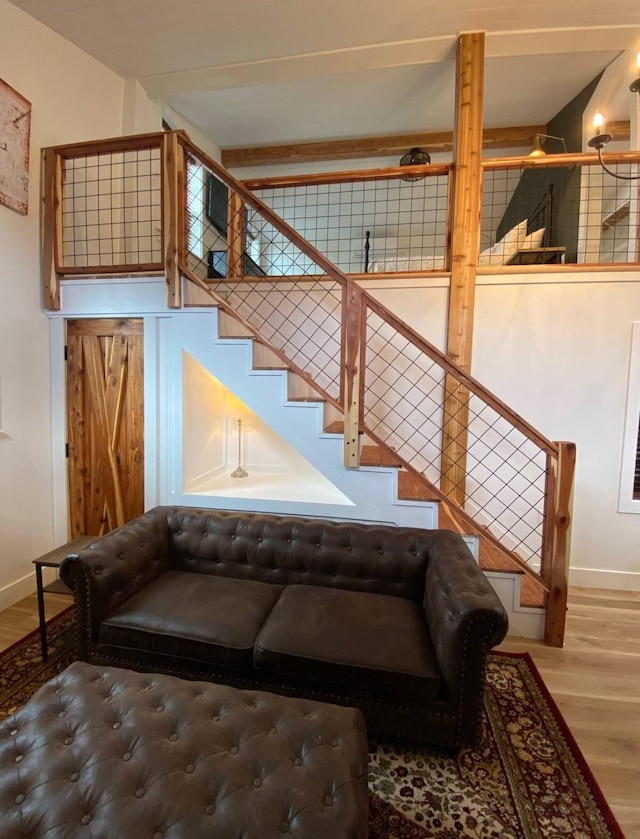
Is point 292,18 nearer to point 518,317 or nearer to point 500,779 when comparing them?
point 518,317

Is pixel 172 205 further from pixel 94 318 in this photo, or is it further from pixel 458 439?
pixel 458 439

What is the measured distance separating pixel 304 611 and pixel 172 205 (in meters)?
2.80

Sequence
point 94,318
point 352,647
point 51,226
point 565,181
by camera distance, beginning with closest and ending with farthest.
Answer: point 352,647, point 51,226, point 94,318, point 565,181

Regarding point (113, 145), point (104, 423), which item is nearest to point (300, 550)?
point (104, 423)

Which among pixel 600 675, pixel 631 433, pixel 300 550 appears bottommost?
pixel 600 675

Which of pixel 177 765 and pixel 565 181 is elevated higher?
pixel 565 181

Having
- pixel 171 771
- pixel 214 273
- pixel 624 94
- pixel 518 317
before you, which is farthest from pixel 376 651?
pixel 624 94

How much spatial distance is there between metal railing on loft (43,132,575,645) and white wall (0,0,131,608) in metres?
0.16

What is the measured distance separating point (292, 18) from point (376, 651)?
422 cm

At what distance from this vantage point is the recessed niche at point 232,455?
127 inches

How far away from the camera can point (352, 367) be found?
2719mm

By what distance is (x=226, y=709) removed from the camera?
4.50 ft

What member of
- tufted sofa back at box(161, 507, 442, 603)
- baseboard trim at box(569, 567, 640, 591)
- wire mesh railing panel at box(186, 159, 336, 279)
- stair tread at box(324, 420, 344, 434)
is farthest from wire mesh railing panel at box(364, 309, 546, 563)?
wire mesh railing panel at box(186, 159, 336, 279)

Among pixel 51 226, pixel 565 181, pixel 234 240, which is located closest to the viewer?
pixel 51 226
